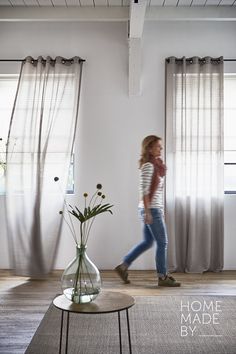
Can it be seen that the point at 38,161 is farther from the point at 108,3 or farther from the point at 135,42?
the point at 108,3

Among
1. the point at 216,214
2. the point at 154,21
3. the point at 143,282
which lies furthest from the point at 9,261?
the point at 154,21

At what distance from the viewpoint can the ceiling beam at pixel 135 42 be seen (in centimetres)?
367

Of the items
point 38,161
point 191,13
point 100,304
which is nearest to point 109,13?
point 191,13

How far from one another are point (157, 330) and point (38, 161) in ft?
7.17

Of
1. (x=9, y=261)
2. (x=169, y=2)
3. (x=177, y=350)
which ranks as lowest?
(x=177, y=350)

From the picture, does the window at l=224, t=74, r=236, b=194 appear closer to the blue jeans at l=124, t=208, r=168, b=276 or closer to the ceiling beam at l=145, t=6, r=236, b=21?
the ceiling beam at l=145, t=6, r=236, b=21

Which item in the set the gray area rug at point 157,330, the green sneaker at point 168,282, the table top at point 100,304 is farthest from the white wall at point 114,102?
the table top at point 100,304

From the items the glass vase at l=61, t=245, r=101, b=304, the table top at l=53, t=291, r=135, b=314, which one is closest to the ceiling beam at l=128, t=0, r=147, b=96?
the glass vase at l=61, t=245, r=101, b=304

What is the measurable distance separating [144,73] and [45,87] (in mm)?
1025

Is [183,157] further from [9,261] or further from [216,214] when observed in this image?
[9,261]

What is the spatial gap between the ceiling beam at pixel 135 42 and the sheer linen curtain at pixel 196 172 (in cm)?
37

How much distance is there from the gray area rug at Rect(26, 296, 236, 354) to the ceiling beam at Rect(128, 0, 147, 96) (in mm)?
2168

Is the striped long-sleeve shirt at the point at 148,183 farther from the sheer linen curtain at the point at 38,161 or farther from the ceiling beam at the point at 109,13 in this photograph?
the ceiling beam at the point at 109,13

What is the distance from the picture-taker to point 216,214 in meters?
4.43
